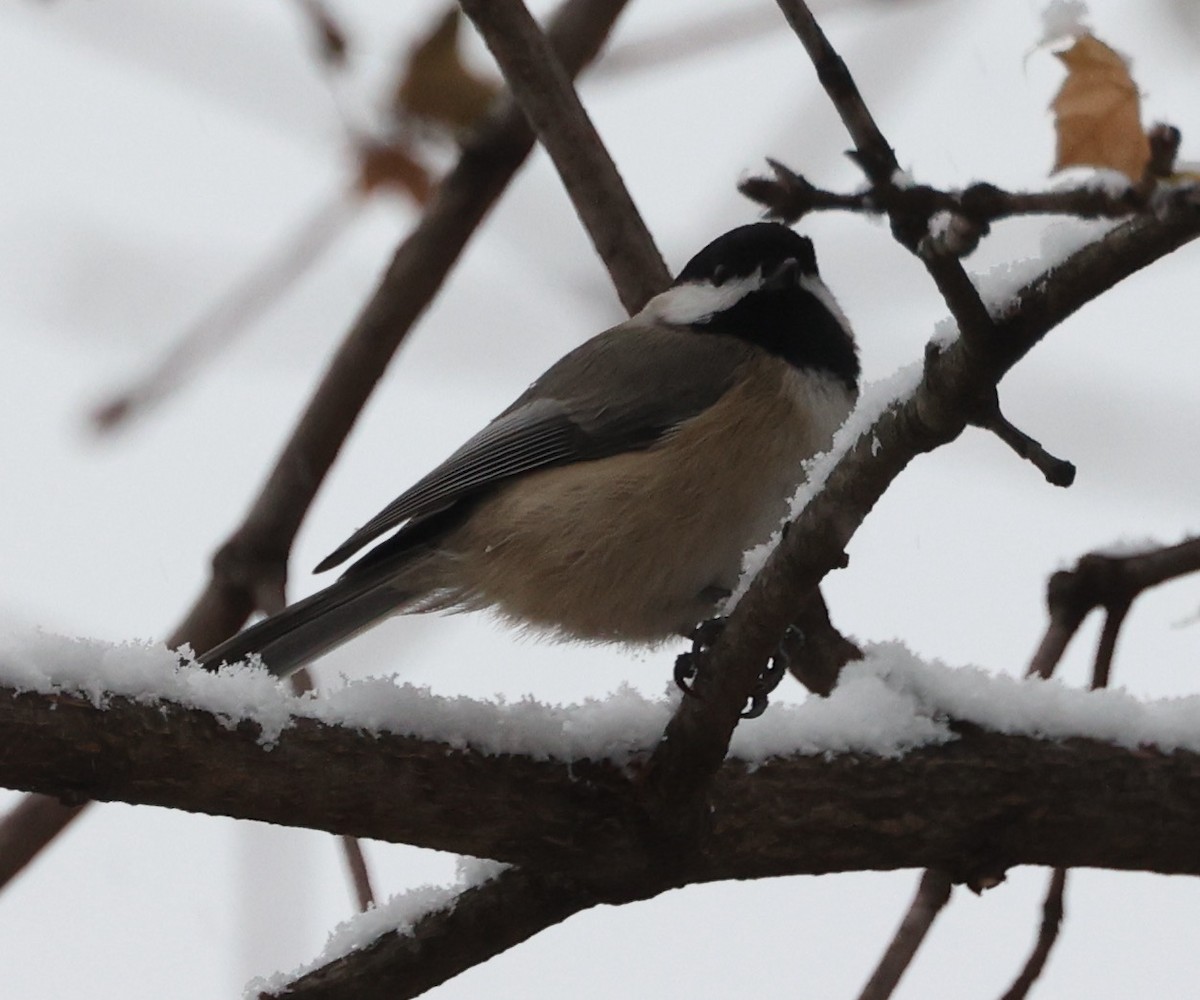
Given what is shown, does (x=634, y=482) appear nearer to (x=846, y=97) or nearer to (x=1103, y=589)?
(x=1103, y=589)

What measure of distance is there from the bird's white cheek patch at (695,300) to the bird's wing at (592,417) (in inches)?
2.7

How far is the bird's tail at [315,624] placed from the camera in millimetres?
2551

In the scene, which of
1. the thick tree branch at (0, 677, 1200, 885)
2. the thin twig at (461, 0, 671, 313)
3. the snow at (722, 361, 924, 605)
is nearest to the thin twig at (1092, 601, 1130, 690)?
the thick tree branch at (0, 677, 1200, 885)

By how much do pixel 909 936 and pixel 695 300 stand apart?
1486 millimetres

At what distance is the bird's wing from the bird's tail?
0.08 metres

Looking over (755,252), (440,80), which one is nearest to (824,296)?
(755,252)

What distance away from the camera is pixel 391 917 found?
1.96m

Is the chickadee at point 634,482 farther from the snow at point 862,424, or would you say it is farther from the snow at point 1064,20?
the snow at point 1064,20

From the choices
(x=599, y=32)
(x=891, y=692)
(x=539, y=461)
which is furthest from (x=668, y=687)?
(x=599, y=32)

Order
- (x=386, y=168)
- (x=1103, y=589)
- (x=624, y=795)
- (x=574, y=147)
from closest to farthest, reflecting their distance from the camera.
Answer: (x=624, y=795) → (x=1103, y=589) → (x=386, y=168) → (x=574, y=147)

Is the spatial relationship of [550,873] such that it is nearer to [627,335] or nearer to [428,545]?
[428,545]

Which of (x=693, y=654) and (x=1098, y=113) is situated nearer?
(x=1098, y=113)

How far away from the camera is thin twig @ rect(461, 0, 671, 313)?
9.37ft

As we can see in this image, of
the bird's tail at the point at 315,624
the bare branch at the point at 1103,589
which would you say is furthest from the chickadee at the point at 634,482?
the bare branch at the point at 1103,589
